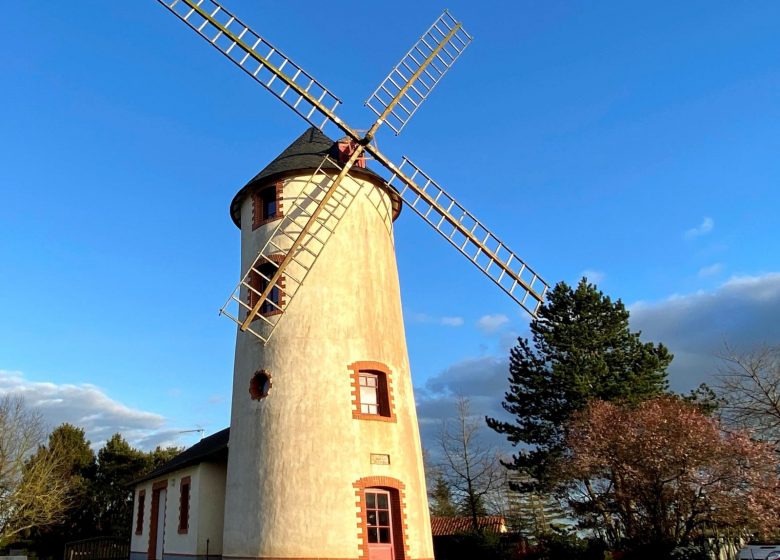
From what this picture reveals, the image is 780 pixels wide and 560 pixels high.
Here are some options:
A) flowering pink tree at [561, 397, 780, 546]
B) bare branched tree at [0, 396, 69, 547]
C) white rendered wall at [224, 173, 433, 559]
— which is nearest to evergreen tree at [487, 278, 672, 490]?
flowering pink tree at [561, 397, 780, 546]

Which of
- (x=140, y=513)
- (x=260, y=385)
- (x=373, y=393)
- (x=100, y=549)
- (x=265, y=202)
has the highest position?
(x=265, y=202)

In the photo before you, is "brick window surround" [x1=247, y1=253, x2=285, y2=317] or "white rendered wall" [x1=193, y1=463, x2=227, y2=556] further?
"white rendered wall" [x1=193, y1=463, x2=227, y2=556]

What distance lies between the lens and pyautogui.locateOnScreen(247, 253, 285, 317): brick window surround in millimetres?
15508

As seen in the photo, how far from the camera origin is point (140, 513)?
2353 cm

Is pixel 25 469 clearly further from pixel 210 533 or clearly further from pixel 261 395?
pixel 261 395

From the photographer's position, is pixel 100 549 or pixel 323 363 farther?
pixel 100 549

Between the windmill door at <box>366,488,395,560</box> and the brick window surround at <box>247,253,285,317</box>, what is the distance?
528 centimetres

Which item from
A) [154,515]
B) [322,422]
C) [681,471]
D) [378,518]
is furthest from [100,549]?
[681,471]

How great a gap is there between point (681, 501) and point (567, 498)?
9922mm

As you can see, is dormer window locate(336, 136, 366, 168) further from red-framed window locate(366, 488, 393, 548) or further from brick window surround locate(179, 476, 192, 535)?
brick window surround locate(179, 476, 192, 535)

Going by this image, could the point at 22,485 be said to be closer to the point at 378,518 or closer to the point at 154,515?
the point at 154,515

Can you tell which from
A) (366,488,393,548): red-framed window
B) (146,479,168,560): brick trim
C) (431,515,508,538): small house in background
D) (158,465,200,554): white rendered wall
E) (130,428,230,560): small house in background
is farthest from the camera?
(431,515,508,538): small house in background

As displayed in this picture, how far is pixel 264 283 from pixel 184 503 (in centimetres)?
795

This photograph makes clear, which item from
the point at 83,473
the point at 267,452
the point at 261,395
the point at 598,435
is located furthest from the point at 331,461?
the point at 83,473
